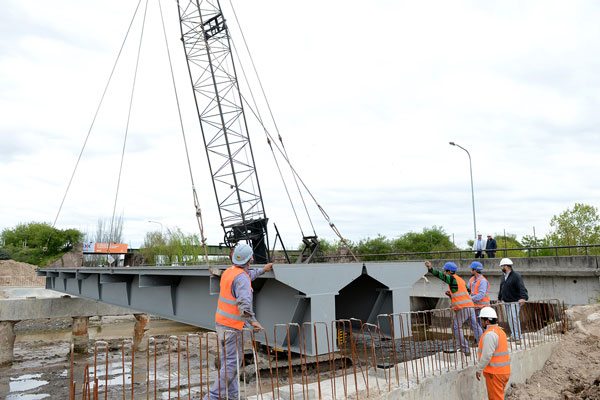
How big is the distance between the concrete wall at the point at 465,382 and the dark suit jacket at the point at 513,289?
113cm

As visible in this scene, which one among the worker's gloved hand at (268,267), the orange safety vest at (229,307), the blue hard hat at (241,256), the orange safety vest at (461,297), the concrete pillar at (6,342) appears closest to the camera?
the orange safety vest at (229,307)

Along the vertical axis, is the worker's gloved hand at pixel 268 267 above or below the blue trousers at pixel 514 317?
above

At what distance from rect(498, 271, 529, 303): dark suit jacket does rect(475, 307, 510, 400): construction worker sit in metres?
3.32

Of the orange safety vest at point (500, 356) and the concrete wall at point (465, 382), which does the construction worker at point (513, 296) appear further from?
the orange safety vest at point (500, 356)

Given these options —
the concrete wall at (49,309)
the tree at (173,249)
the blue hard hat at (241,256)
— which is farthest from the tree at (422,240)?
the blue hard hat at (241,256)

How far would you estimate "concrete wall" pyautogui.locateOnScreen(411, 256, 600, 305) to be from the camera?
15.7 m

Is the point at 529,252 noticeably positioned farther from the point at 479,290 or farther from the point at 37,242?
the point at 37,242

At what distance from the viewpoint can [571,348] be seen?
33.5ft

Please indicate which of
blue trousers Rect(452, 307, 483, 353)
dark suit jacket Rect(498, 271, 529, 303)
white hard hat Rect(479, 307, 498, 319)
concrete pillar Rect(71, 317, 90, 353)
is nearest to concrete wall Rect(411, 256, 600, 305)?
dark suit jacket Rect(498, 271, 529, 303)

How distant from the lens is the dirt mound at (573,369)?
8052 millimetres

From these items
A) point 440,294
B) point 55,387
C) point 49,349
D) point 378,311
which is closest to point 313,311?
point 378,311

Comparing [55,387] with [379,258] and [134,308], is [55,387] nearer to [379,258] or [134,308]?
[134,308]

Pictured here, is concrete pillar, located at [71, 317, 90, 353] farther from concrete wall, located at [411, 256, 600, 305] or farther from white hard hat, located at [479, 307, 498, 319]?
white hard hat, located at [479, 307, 498, 319]

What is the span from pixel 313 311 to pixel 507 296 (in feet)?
18.1
